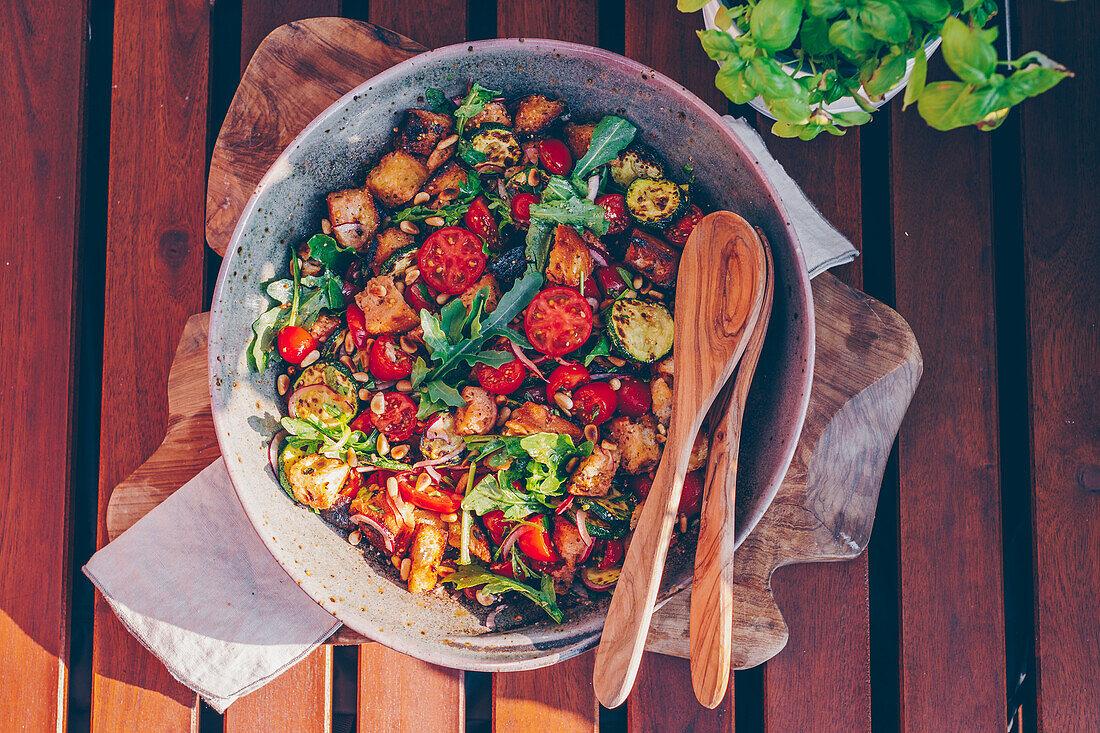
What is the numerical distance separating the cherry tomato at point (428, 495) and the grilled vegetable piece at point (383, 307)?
1.00 ft

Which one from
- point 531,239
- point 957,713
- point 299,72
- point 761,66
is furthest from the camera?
point 957,713

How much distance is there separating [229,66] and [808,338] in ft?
5.26

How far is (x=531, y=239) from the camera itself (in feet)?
4.78

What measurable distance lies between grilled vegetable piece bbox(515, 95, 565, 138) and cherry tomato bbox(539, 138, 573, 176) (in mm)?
34

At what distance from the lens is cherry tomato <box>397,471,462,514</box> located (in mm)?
1487

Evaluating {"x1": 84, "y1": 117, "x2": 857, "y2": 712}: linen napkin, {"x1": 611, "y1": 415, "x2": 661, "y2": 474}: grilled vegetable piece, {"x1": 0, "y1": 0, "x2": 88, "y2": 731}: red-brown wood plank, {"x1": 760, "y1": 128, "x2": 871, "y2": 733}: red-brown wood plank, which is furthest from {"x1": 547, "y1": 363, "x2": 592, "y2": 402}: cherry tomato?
{"x1": 0, "y1": 0, "x2": 88, "y2": 731}: red-brown wood plank

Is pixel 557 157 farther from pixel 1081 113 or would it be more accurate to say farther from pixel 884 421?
pixel 1081 113

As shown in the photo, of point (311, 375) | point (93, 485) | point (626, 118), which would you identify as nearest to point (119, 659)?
point (93, 485)

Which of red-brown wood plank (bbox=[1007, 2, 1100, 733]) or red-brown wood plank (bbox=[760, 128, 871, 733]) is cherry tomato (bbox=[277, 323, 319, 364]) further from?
red-brown wood plank (bbox=[1007, 2, 1100, 733])

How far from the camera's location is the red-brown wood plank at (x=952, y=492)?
175 cm

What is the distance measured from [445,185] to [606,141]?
340 mm

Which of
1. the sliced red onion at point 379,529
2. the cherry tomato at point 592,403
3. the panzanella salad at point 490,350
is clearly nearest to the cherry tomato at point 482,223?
the panzanella salad at point 490,350

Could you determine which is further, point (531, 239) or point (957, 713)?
point (957, 713)

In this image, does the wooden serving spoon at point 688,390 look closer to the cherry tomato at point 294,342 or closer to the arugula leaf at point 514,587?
the arugula leaf at point 514,587
